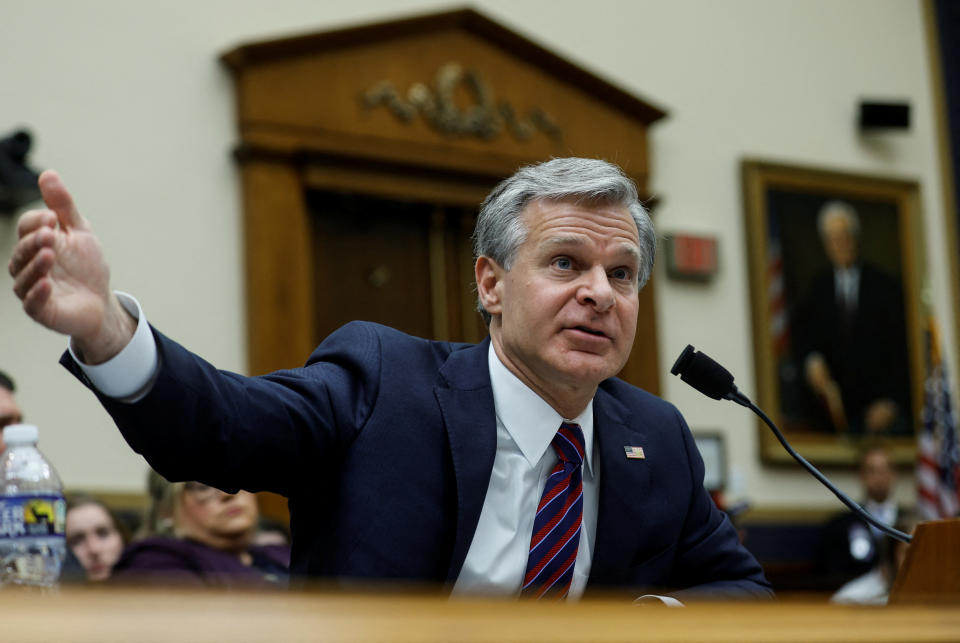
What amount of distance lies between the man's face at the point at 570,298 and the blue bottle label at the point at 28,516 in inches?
35.8

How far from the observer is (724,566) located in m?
2.31

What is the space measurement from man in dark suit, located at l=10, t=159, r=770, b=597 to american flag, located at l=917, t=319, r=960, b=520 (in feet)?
18.0

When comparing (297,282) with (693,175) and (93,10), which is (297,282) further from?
(693,175)

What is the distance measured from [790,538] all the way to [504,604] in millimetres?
7235

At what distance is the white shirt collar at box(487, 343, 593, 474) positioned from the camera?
2154 millimetres

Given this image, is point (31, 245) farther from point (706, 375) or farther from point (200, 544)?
point (200, 544)

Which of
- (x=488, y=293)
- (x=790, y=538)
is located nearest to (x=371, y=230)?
(x=790, y=538)

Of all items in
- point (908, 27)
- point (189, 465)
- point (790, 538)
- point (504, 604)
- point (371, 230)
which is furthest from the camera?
point (908, 27)

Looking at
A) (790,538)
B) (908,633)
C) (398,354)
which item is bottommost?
(790,538)

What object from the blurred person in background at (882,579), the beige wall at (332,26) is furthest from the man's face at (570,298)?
the beige wall at (332,26)

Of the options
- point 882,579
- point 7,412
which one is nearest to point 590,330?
point 7,412

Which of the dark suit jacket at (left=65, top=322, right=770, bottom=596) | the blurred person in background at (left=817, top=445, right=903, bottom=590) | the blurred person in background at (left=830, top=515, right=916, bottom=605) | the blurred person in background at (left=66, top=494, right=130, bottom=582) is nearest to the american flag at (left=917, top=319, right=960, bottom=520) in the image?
the blurred person in background at (left=817, top=445, right=903, bottom=590)

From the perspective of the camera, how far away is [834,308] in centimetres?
814

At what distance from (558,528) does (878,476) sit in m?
5.87
